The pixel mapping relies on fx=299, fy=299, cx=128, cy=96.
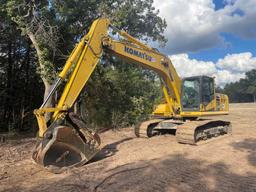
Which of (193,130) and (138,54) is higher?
(138,54)

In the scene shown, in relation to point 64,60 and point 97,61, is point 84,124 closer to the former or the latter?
point 97,61

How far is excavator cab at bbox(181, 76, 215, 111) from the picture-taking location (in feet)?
32.8

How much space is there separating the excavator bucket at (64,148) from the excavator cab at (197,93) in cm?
Answer: 425

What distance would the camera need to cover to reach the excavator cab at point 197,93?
32.8ft

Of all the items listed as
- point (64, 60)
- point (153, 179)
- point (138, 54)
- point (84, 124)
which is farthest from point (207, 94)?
point (64, 60)

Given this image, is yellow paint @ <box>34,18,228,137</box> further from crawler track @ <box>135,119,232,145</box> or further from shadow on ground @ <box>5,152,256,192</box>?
shadow on ground @ <box>5,152,256,192</box>

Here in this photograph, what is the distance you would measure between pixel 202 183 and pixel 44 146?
3187mm

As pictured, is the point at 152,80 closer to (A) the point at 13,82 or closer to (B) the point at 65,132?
(A) the point at 13,82

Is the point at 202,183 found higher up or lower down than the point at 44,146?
lower down

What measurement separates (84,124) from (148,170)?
186cm

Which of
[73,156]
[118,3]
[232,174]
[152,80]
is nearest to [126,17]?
[118,3]

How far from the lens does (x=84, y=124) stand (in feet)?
23.1

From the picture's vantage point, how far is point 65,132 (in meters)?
6.34

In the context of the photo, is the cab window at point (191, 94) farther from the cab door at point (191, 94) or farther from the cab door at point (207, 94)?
the cab door at point (207, 94)
